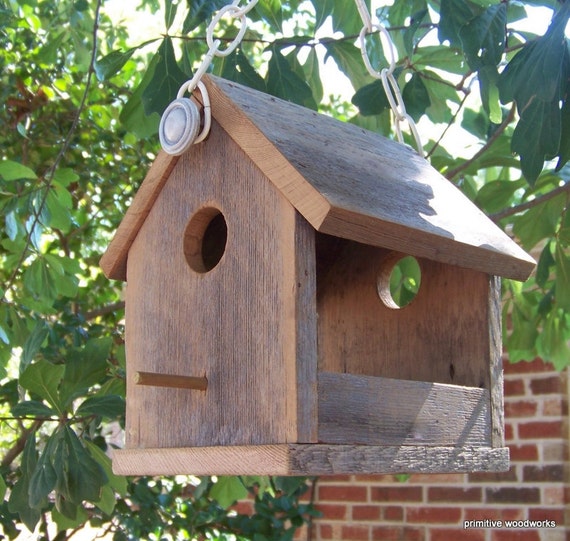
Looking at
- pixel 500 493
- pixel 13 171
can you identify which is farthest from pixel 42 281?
pixel 500 493

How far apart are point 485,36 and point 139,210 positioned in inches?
26.5

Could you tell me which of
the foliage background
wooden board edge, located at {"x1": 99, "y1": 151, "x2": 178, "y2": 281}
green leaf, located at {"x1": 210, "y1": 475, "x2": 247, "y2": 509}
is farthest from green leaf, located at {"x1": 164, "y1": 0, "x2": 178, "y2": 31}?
green leaf, located at {"x1": 210, "y1": 475, "x2": 247, "y2": 509}

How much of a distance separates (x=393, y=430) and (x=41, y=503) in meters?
0.63

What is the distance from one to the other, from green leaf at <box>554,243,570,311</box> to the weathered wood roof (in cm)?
48

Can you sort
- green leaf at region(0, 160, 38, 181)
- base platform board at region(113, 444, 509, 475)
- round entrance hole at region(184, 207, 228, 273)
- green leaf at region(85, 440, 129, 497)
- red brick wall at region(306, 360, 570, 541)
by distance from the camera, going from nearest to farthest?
1. base platform board at region(113, 444, 509, 475)
2. round entrance hole at region(184, 207, 228, 273)
3. green leaf at region(85, 440, 129, 497)
4. green leaf at region(0, 160, 38, 181)
5. red brick wall at region(306, 360, 570, 541)

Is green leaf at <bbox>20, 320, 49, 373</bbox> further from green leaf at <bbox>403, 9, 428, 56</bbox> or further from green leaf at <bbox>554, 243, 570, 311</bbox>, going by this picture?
green leaf at <bbox>554, 243, 570, 311</bbox>

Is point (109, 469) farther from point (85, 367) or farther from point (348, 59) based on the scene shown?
point (348, 59)

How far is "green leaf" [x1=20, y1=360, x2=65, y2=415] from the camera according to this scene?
1.64m

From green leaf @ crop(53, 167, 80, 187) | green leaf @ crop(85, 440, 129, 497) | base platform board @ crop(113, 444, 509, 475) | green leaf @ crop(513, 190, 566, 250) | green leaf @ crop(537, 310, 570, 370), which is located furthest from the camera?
green leaf @ crop(537, 310, 570, 370)

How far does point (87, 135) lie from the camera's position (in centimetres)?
301

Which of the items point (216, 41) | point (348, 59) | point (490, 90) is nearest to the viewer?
point (216, 41)

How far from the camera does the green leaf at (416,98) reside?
2.00 m

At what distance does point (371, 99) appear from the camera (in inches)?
77.0

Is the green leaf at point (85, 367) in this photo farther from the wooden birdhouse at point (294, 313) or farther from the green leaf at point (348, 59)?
the green leaf at point (348, 59)
